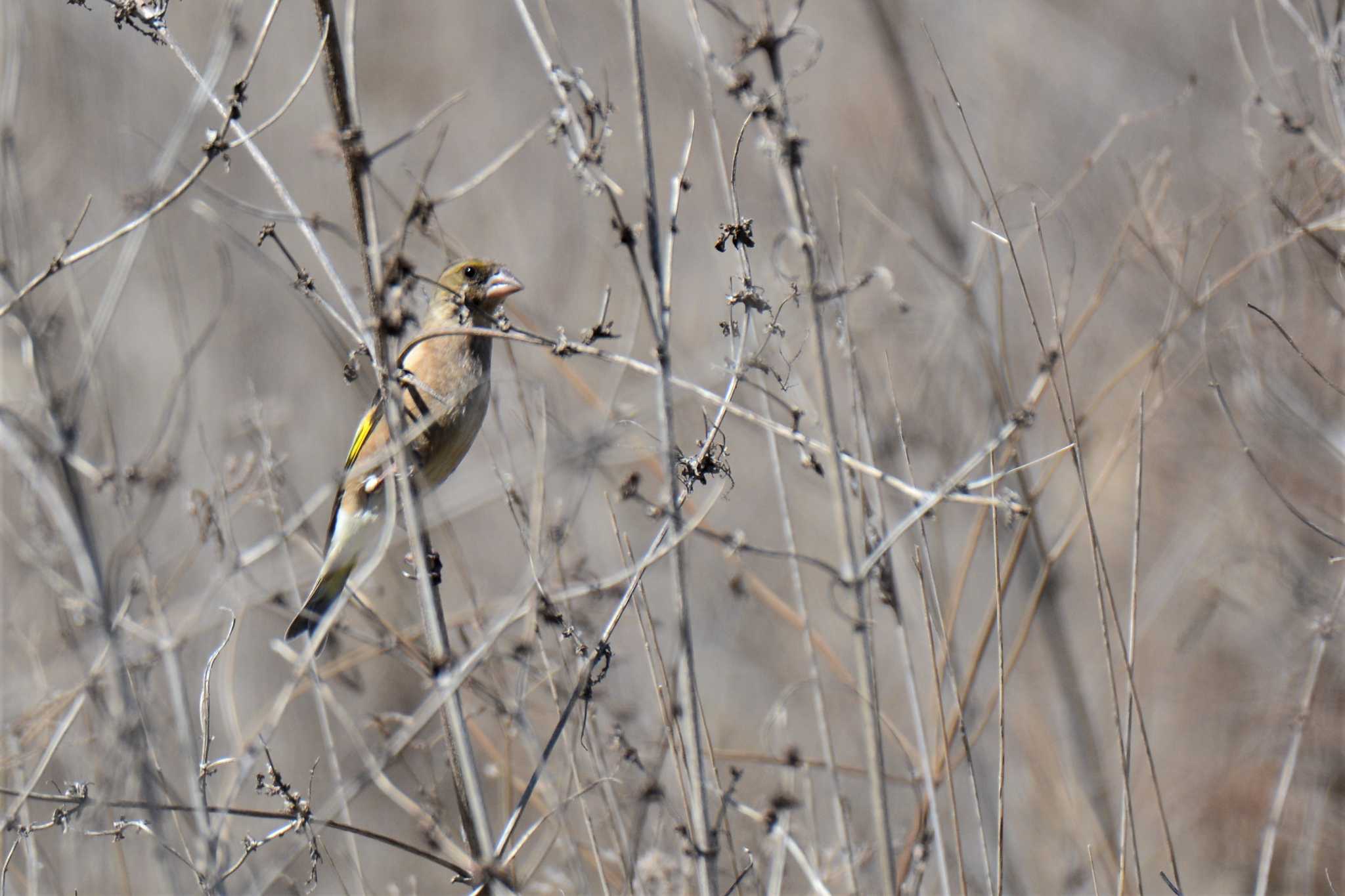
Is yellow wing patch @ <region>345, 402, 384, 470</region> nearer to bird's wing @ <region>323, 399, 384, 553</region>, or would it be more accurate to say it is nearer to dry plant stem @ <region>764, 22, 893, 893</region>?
bird's wing @ <region>323, 399, 384, 553</region>

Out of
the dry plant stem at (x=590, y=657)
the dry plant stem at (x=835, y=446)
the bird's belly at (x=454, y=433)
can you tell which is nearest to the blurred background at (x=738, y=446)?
the dry plant stem at (x=835, y=446)

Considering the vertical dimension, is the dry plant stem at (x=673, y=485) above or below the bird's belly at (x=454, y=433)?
below

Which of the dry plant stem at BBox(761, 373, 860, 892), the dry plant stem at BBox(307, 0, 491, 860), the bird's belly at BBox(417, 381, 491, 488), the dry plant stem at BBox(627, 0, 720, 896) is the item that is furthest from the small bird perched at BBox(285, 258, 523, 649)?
the dry plant stem at BBox(627, 0, 720, 896)

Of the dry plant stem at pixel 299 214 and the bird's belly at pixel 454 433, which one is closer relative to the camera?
the dry plant stem at pixel 299 214

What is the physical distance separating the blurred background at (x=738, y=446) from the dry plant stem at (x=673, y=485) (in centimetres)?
17

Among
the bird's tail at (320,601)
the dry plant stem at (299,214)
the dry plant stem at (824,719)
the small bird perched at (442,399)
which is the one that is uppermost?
the small bird perched at (442,399)

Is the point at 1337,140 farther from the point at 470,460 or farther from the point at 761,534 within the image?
the point at 761,534

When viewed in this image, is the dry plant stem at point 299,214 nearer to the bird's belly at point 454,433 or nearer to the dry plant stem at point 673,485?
the dry plant stem at point 673,485

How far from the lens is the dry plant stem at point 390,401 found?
2318 mm

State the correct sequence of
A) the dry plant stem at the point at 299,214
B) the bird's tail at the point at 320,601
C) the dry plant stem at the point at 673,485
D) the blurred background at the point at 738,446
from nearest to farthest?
the dry plant stem at the point at 673,485
the dry plant stem at the point at 299,214
the blurred background at the point at 738,446
the bird's tail at the point at 320,601

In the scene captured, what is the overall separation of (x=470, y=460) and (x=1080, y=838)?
3368 millimetres

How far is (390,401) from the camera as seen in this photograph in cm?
237

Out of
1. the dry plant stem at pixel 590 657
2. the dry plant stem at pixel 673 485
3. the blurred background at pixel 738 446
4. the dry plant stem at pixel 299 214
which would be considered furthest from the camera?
the blurred background at pixel 738 446

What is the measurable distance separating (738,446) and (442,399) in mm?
6842
